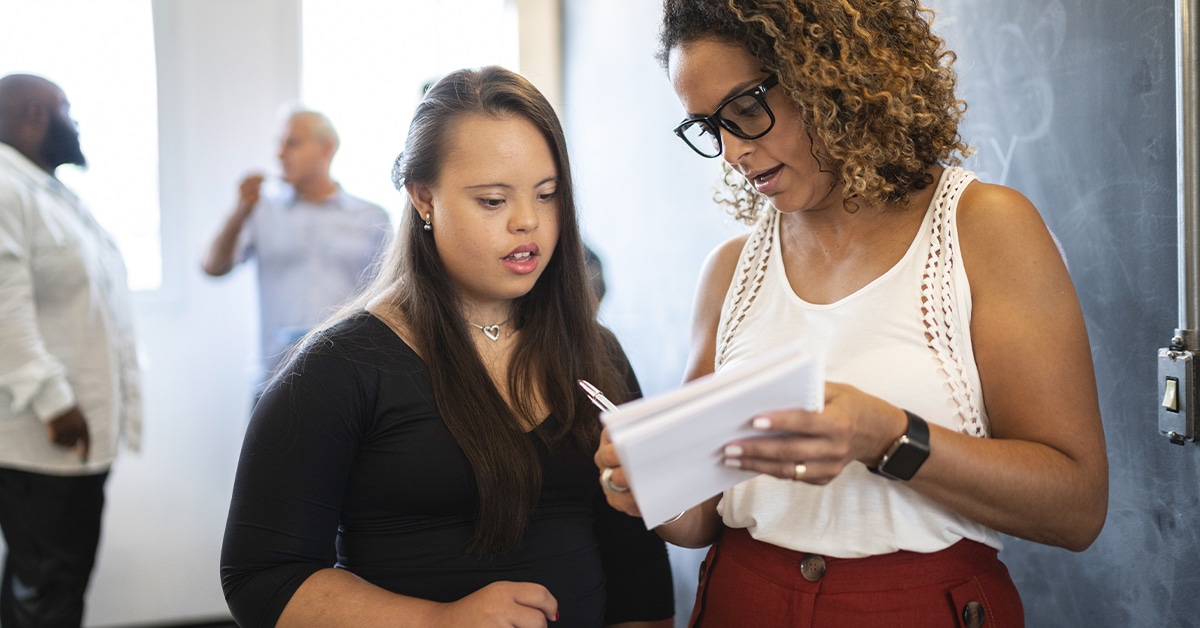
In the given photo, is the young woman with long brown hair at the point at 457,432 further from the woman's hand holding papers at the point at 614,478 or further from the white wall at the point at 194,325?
the white wall at the point at 194,325

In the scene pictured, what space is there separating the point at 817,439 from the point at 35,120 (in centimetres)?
277

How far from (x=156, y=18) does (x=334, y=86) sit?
792 mm

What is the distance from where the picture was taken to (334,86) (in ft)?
14.7

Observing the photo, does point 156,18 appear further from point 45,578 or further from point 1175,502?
point 1175,502

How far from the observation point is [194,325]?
4.25 m

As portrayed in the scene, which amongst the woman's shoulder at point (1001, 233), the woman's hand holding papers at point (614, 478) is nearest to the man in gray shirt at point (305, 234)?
the woman's hand holding papers at point (614, 478)

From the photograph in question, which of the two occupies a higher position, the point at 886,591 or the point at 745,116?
the point at 745,116

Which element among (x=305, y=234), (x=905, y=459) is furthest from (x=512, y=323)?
(x=305, y=234)

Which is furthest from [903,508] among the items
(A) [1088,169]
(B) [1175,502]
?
(A) [1088,169]

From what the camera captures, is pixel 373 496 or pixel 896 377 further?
pixel 373 496

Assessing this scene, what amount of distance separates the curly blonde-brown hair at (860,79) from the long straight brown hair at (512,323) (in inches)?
14.2

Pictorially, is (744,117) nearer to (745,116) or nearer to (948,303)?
(745,116)

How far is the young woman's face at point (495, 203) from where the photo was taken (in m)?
1.34

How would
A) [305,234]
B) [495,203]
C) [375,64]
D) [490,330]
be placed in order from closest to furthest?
[495,203] → [490,330] → [305,234] → [375,64]
